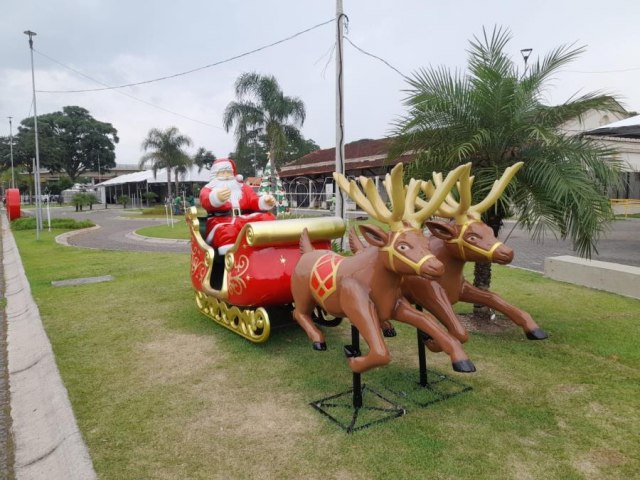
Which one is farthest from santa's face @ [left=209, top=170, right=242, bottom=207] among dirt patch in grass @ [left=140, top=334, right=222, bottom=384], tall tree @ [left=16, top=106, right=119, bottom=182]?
tall tree @ [left=16, top=106, right=119, bottom=182]

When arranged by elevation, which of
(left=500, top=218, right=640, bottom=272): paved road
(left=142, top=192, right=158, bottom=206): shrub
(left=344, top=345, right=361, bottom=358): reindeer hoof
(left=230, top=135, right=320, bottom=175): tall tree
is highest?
(left=230, top=135, right=320, bottom=175): tall tree

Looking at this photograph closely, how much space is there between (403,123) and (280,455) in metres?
3.79

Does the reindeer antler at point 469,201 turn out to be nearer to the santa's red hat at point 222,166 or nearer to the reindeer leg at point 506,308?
the reindeer leg at point 506,308

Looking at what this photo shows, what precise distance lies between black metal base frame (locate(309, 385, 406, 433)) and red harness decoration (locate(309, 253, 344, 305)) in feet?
2.47

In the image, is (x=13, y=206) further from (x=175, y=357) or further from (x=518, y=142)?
(x=518, y=142)

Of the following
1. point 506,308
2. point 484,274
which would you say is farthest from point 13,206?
point 506,308

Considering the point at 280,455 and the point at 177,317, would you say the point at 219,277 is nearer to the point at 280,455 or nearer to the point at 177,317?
the point at 177,317

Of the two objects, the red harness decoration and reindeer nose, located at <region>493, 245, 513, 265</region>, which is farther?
the red harness decoration

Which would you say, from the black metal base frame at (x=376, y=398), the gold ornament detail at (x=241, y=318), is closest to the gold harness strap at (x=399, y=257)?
the black metal base frame at (x=376, y=398)

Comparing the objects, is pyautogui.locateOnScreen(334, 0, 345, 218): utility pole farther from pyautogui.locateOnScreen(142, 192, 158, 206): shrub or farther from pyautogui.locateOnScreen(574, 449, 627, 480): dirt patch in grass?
pyautogui.locateOnScreen(142, 192, 158, 206): shrub

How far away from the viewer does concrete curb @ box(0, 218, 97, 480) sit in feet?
9.60

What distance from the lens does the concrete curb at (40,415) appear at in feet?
9.60

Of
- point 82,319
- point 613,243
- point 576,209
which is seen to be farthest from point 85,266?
point 613,243

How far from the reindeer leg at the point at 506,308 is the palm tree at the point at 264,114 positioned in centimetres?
1906
